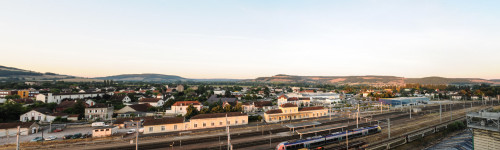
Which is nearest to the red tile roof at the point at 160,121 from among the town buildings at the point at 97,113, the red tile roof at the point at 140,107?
the town buildings at the point at 97,113

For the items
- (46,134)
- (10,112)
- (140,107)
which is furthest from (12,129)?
(140,107)

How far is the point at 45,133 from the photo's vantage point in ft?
105

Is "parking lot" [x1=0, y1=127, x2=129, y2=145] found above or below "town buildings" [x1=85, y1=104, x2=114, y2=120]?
below

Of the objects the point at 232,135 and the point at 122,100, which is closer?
the point at 232,135

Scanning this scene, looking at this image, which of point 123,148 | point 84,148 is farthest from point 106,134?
point 123,148

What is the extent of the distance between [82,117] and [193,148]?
34662 mm

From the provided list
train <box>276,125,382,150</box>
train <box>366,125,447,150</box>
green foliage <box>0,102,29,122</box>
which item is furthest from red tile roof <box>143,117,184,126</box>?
green foliage <box>0,102,29,122</box>

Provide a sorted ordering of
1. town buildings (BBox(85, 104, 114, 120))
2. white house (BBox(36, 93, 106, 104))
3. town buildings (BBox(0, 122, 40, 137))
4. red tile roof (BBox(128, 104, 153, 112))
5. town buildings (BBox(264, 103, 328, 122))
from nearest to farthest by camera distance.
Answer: town buildings (BBox(0, 122, 40, 137)), town buildings (BBox(264, 103, 328, 122)), town buildings (BBox(85, 104, 114, 120)), red tile roof (BBox(128, 104, 153, 112)), white house (BBox(36, 93, 106, 104))

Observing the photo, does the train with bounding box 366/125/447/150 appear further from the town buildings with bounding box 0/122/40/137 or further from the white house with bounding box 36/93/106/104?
the white house with bounding box 36/93/106/104

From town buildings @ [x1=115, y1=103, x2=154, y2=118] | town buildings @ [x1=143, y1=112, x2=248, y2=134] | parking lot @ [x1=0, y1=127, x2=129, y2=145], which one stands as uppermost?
town buildings @ [x1=143, y1=112, x2=248, y2=134]

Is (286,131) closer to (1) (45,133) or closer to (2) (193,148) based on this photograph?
(2) (193,148)

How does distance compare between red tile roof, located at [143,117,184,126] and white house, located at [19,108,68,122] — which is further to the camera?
white house, located at [19,108,68,122]

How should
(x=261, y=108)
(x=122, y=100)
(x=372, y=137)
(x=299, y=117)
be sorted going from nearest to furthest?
1. (x=372, y=137)
2. (x=299, y=117)
3. (x=261, y=108)
4. (x=122, y=100)

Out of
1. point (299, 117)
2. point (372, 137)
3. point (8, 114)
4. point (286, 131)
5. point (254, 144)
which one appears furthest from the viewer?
point (299, 117)
